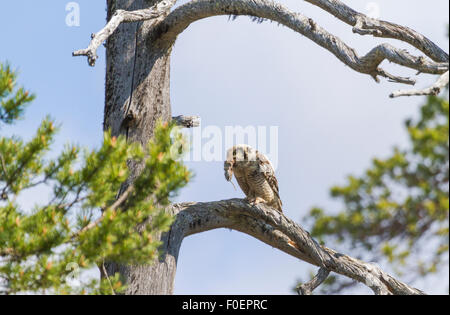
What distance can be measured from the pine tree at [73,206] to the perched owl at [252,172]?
5.47ft

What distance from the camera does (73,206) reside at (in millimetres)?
3713

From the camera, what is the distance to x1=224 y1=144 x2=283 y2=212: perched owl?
17.7ft

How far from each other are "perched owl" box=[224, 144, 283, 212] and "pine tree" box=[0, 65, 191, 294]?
5.47 feet

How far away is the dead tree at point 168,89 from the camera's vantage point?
4879 millimetres

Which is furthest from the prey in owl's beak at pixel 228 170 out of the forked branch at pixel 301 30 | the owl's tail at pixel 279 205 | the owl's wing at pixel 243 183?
the forked branch at pixel 301 30

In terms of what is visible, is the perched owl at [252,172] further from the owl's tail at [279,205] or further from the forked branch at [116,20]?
the forked branch at [116,20]

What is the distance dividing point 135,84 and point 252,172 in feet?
4.32

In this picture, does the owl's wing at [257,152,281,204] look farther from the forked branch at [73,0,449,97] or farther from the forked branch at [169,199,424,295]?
the forked branch at [73,0,449,97]

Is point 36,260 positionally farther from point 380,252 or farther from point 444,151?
point 444,151

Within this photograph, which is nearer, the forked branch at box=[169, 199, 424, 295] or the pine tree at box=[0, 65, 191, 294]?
the pine tree at box=[0, 65, 191, 294]

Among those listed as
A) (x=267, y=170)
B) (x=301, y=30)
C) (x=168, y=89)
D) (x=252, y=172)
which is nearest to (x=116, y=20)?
(x=168, y=89)

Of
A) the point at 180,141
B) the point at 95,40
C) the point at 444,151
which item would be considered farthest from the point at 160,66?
the point at 444,151

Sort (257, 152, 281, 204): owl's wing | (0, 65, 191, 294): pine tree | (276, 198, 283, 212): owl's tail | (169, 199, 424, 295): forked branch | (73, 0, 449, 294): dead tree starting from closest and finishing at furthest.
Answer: (0, 65, 191, 294): pine tree < (73, 0, 449, 294): dead tree < (169, 199, 424, 295): forked branch < (257, 152, 281, 204): owl's wing < (276, 198, 283, 212): owl's tail

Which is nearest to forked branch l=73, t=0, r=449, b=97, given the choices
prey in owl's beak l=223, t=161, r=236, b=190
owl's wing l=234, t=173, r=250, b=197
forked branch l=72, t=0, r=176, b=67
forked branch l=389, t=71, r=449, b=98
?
forked branch l=72, t=0, r=176, b=67
